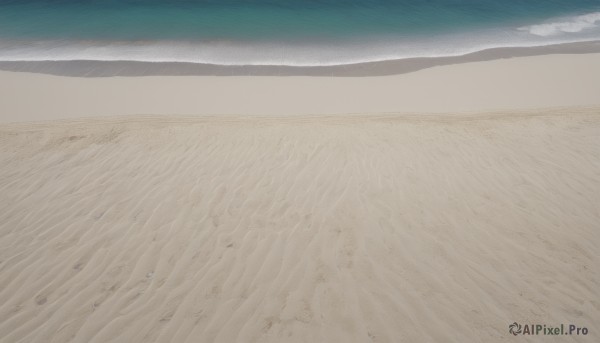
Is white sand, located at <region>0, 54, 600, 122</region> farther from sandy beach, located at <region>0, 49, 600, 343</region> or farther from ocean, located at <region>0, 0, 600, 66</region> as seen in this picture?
ocean, located at <region>0, 0, 600, 66</region>

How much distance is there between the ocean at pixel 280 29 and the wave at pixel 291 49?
3cm

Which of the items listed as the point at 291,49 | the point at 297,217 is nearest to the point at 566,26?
the point at 291,49

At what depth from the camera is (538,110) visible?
8523 millimetres

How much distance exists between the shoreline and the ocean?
0.42 meters

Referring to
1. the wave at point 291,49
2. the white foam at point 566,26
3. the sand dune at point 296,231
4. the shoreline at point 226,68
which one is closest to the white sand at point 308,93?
the shoreline at point 226,68

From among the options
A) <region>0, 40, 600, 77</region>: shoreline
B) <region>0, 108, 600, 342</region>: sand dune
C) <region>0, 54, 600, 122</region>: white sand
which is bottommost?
<region>0, 108, 600, 342</region>: sand dune

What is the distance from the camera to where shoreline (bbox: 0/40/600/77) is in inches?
420

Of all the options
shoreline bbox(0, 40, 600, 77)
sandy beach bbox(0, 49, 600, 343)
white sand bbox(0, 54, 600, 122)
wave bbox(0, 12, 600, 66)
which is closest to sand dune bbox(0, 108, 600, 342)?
sandy beach bbox(0, 49, 600, 343)

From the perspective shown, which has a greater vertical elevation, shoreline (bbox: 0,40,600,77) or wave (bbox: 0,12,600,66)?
wave (bbox: 0,12,600,66)

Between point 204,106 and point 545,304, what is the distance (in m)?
7.82

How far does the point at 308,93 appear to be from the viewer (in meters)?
9.58

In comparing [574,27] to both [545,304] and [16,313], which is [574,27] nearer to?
[545,304]

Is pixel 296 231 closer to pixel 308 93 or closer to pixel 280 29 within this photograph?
pixel 308 93

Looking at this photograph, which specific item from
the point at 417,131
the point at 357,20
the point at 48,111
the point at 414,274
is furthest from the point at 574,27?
the point at 48,111
